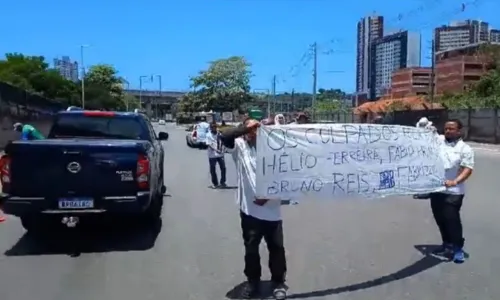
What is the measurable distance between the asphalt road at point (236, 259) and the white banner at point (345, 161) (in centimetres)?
93

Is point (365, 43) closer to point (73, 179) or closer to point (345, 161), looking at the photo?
point (73, 179)

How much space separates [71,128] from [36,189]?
2677mm

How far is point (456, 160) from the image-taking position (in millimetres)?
7387

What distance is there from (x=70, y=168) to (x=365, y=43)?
8202cm

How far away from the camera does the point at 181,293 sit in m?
6.20

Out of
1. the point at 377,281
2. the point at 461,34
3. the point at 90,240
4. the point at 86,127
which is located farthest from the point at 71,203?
the point at 461,34

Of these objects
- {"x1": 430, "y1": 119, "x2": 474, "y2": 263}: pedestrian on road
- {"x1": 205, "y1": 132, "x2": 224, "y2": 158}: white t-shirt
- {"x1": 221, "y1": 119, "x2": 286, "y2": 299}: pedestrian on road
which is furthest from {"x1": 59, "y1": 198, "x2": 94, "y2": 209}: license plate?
{"x1": 205, "y1": 132, "x2": 224, "y2": 158}: white t-shirt

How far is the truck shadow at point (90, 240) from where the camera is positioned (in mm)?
8219

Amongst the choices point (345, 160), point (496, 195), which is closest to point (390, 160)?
point (345, 160)

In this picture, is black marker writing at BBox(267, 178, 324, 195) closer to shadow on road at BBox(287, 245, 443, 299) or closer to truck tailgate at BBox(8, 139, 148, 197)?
shadow on road at BBox(287, 245, 443, 299)

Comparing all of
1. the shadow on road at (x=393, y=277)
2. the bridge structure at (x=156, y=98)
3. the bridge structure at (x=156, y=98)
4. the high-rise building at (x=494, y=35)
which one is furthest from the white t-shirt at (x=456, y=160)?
the bridge structure at (x=156, y=98)

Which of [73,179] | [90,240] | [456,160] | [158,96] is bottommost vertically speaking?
[90,240]

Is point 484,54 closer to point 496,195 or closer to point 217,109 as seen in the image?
point 217,109

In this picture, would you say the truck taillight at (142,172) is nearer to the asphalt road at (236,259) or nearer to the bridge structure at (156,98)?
the asphalt road at (236,259)
